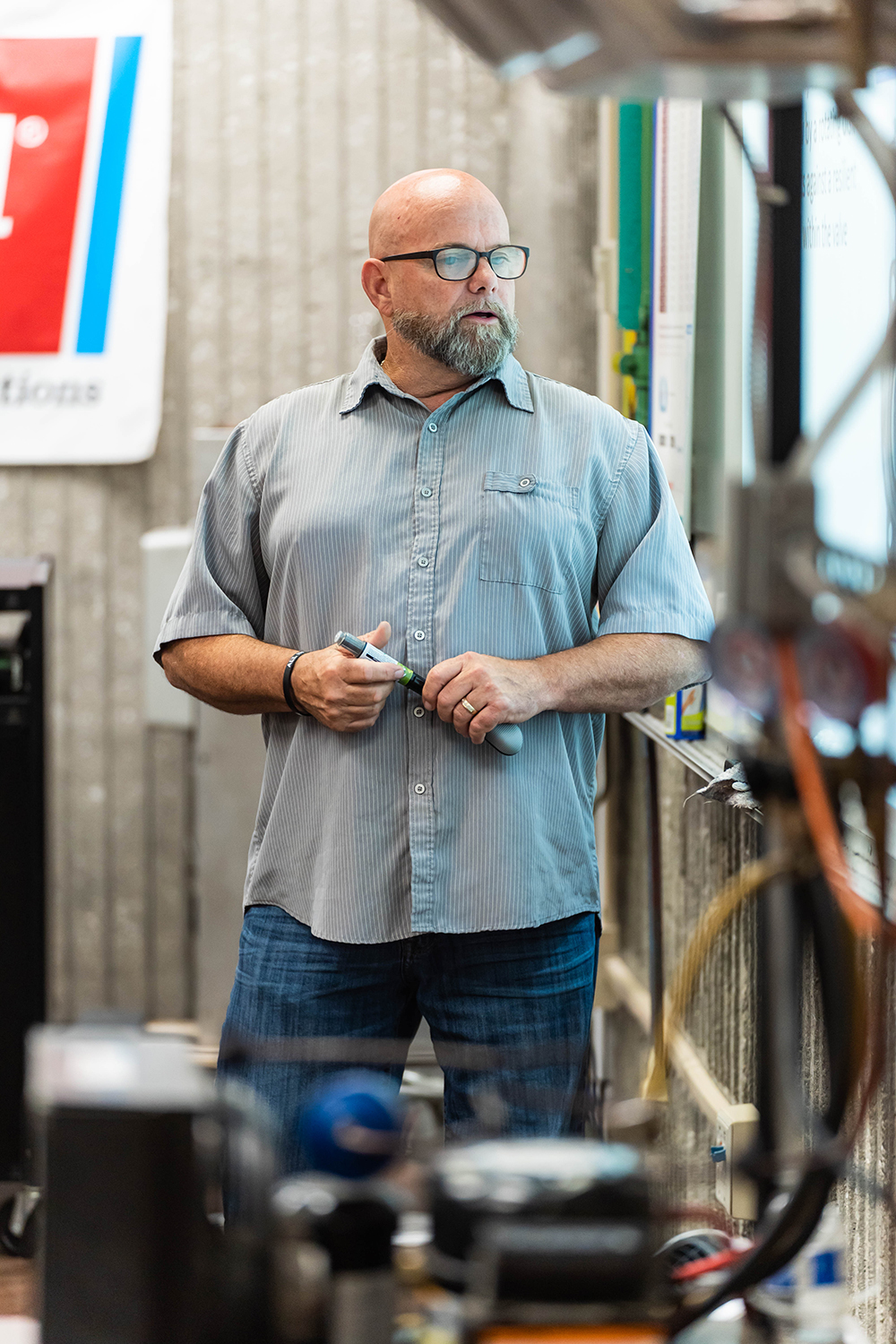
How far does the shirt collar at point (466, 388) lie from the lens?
6.47 feet

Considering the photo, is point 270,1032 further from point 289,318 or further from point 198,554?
point 289,318

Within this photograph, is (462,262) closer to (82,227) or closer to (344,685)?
(344,685)

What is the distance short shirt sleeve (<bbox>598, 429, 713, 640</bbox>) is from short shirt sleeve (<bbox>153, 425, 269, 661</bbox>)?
493 millimetres

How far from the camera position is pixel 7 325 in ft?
11.3

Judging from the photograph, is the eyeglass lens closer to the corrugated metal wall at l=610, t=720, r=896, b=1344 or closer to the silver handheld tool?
the silver handheld tool

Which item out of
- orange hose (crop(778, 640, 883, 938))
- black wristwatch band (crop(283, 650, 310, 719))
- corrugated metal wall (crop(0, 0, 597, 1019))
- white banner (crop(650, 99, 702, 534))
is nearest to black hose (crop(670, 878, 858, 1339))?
orange hose (crop(778, 640, 883, 938))

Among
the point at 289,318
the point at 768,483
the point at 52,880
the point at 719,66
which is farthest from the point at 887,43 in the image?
the point at 52,880

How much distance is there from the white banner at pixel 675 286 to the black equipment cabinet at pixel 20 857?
4.08ft

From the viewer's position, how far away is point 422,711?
1896 millimetres

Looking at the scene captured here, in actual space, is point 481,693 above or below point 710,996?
above

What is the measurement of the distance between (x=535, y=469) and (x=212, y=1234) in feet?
4.41

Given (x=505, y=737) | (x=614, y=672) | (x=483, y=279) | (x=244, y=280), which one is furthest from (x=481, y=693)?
(x=244, y=280)

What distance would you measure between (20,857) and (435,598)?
1342mm

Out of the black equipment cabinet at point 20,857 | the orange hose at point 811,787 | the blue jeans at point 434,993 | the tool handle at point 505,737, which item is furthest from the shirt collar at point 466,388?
the orange hose at point 811,787
